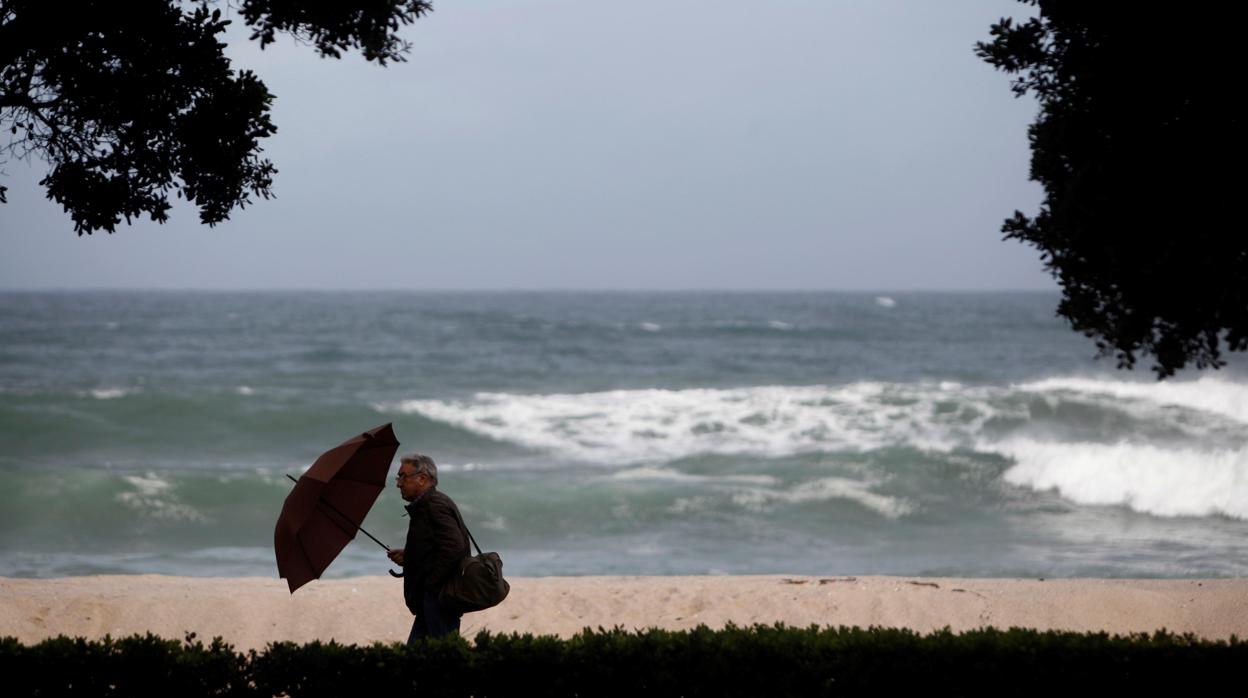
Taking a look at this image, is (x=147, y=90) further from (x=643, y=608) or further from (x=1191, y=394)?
(x=1191, y=394)

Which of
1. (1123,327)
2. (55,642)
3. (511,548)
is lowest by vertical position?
(511,548)

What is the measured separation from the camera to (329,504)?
746cm

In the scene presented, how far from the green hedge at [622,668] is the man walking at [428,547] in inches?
28.5

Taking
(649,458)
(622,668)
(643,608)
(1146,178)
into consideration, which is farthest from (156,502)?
(1146,178)

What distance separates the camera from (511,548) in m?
16.8

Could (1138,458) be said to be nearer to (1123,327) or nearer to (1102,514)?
(1102,514)

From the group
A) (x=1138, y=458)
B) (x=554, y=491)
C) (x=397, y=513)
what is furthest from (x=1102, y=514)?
(x=397, y=513)

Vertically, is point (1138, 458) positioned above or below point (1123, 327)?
below

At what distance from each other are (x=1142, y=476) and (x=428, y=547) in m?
17.0

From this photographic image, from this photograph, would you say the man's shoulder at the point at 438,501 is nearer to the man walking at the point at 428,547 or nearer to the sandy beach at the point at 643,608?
the man walking at the point at 428,547

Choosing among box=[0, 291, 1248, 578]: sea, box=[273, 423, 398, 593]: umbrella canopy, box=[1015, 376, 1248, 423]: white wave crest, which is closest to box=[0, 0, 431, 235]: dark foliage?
box=[273, 423, 398, 593]: umbrella canopy

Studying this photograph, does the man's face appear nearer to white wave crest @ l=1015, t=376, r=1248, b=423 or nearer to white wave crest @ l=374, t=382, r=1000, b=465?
white wave crest @ l=374, t=382, r=1000, b=465

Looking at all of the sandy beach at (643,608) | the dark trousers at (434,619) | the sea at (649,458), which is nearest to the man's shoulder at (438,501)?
the dark trousers at (434,619)

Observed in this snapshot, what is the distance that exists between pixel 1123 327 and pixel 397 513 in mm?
12993
